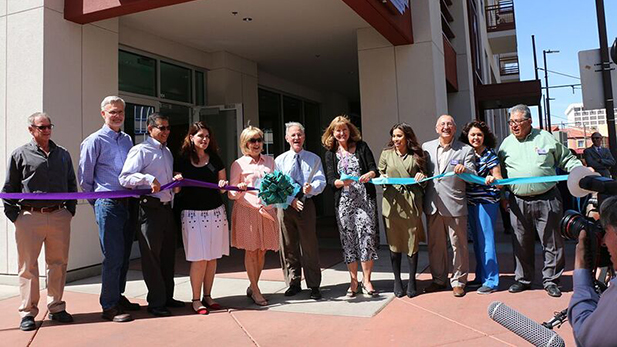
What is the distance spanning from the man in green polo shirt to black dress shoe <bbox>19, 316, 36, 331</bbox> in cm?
483

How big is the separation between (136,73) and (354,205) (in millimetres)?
5314

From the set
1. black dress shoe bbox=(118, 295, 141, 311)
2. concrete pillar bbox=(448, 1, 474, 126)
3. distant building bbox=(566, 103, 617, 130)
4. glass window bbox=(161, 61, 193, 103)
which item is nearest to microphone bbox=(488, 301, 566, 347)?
black dress shoe bbox=(118, 295, 141, 311)

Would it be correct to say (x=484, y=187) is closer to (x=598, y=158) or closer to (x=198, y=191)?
(x=198, y=191)

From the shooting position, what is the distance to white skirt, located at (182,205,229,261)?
177 inches

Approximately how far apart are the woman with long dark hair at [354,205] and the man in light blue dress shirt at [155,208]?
5.61ft

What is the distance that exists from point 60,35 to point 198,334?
4676mm

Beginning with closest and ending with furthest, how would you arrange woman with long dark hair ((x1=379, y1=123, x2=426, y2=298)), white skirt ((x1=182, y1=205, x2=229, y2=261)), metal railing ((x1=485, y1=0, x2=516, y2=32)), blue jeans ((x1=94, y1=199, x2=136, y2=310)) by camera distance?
blue jeans ((x1=94, y1=199, x2=136, y2=310)) < white skirt ((x1=182, y1=205, x2=229, y2=261)) < woman with long dark hair ((x1=379, y1=123, x2=426, y2=298)) < metal railing ((x1=485, y1=0, x2=516, y2=32))

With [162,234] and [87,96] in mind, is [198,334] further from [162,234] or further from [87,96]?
[87,96]

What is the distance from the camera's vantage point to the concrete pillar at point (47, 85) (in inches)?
239

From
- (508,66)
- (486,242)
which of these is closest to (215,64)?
(486,242)

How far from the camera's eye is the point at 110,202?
174 inches

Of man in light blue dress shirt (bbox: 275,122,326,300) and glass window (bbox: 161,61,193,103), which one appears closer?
man in light blue dress shirt (bbox: 275,122,326,300)

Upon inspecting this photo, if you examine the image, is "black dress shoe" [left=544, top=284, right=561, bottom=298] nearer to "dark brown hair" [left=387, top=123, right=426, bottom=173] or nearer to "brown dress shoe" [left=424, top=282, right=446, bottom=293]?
→ "brown dress shoe" [left=424, top=282, right=446, bottom=293]

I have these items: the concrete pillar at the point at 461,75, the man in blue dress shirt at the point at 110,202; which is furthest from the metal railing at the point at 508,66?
the man in blue dress shirt at the point at 110,202
